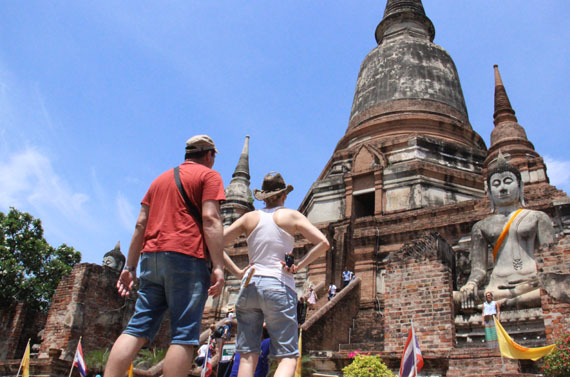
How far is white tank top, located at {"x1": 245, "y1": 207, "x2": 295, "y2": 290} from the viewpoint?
137 inches

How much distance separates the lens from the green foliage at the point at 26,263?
21938 millimetres

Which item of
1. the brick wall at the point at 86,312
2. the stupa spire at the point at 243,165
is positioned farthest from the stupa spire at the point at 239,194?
the brick wall at the point at 86,312

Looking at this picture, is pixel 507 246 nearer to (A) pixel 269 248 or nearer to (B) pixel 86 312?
(A) pixel 269 248

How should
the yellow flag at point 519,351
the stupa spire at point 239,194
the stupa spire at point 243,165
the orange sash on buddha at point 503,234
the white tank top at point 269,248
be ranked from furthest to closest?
the stupa spire at point 243,165
the stupa spire at point 239,194
the orange sash on buddha at point 503,234
the yellow flag at point 519,351
the white tank top at point 269,248

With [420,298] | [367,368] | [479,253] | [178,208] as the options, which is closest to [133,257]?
[178,208]

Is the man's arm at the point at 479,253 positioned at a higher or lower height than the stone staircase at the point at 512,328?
higher

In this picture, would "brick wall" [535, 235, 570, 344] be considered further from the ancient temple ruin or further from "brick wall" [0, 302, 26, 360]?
"brick wall" [0, 302, 26, 360]

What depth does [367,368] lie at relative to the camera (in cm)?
697

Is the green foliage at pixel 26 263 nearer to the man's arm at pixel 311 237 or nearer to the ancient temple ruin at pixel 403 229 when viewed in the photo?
the ancient temple ruin at pixel 403 229

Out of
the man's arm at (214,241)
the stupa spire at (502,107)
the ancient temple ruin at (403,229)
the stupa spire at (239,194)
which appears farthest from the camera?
the stupa spire at (239,194)

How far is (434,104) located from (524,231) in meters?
14.5

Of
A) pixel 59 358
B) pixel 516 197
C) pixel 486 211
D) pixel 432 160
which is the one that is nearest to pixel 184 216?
pixel 516 197

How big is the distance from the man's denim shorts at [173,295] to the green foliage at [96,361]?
8900 mm

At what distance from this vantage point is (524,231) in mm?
9031
